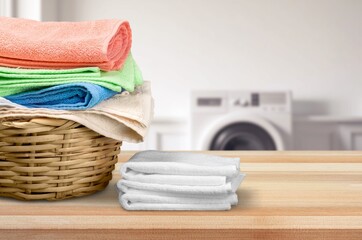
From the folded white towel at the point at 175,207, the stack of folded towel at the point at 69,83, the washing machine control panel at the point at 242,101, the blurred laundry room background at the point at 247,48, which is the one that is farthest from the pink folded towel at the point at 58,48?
the blurred laundry room background at the point at 247,48

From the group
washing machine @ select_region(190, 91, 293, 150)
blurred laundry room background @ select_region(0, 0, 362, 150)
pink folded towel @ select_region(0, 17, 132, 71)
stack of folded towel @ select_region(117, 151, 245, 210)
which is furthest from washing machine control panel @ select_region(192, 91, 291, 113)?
stack of folded towel @ select_region(117, 151, 245, 210)

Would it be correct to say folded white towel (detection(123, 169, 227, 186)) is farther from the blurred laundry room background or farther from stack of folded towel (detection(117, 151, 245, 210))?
the blurred laundry room background

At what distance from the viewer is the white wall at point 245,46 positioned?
4117 mm

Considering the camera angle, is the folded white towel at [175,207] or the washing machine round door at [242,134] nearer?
the folded white towel at [175,207]

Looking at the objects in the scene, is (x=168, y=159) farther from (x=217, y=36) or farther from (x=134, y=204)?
(x=217, y=36)

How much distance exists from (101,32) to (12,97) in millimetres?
165

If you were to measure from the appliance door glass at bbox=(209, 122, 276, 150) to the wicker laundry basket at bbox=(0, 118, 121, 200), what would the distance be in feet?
9.87

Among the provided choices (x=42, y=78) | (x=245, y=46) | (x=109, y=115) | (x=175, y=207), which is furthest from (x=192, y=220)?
(x=245, y=46)

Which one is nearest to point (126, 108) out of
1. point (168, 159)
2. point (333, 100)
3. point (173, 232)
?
point (168, 159)

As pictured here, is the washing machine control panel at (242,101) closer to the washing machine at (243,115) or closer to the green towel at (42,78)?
the washing machine at (243,115)

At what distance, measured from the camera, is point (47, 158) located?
2.82 ft

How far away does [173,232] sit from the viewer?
2.63ft

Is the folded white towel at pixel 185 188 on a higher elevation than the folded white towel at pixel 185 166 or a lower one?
lower

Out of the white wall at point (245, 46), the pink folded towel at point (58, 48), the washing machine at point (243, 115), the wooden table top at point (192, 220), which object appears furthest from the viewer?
the white wall at point (245, 46)
